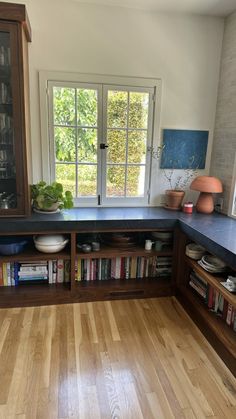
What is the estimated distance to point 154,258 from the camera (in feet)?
8.38

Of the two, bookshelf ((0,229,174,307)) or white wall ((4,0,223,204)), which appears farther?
white wall ((4,0,223,204))

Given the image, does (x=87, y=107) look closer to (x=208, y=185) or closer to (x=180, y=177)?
(x=180, y=177)

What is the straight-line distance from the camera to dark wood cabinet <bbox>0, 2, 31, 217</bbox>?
1922mm

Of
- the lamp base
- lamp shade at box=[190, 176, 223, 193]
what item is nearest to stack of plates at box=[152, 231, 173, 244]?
the lamp base

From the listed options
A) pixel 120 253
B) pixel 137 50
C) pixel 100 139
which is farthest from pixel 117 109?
pixel 120 253

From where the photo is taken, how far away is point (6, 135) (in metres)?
2.12

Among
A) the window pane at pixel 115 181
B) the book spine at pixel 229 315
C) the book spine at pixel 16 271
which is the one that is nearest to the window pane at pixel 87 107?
the window pane at pixel 115 181

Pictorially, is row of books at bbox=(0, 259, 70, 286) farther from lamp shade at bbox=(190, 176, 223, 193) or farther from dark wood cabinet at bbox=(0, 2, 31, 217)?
lamp shade at bbox=(190, 176, 223, 193)

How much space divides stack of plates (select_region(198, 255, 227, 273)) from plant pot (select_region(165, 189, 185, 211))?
2.22ft

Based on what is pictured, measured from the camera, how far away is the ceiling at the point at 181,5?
7.52ft

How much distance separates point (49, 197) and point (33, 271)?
642 mm

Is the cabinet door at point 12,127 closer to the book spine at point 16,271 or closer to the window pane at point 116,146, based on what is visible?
the book spine at point 16,271

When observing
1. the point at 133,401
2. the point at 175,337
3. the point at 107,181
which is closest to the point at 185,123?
the point at 107,181

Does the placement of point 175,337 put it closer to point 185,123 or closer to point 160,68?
point 185,123
